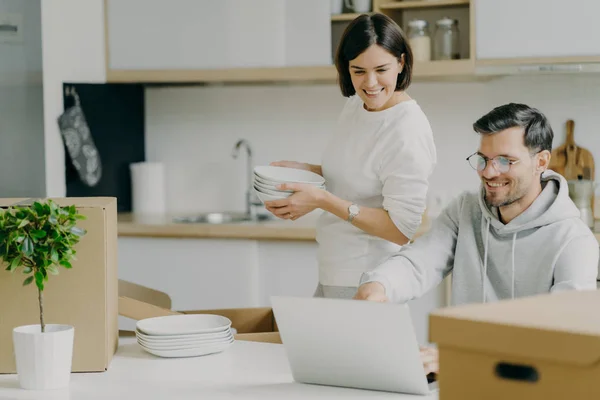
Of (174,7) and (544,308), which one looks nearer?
(544,308)

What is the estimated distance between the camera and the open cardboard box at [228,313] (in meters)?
2.07

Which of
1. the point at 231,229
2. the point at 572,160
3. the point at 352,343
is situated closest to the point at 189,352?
the point at 352,343

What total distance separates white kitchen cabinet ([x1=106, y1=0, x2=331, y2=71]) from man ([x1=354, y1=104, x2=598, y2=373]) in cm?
187

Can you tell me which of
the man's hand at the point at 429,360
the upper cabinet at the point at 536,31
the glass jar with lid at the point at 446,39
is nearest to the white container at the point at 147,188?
the glass jar with lid at the point at 446,39

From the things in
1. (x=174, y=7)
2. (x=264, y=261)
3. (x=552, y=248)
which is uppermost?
(x=174, y=7)

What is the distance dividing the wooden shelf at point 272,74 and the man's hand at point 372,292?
6.11 feet

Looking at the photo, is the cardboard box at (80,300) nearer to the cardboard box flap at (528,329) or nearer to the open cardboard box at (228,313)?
the open cardboard box at (228,313)

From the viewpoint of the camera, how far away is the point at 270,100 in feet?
14.2

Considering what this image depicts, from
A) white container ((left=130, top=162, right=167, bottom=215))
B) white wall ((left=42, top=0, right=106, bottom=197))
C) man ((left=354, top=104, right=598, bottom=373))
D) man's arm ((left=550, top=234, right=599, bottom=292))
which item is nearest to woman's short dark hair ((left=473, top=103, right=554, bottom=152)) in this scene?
man ((left=354, top=104, right=598, bottom=373))

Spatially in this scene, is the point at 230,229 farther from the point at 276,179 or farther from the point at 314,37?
the point at 276,179

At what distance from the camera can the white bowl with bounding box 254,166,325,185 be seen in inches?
95.5

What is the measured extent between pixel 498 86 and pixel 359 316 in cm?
269

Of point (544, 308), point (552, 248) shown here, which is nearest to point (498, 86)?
point (552, 248)

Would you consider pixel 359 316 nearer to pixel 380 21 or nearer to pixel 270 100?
pixel 380 21
